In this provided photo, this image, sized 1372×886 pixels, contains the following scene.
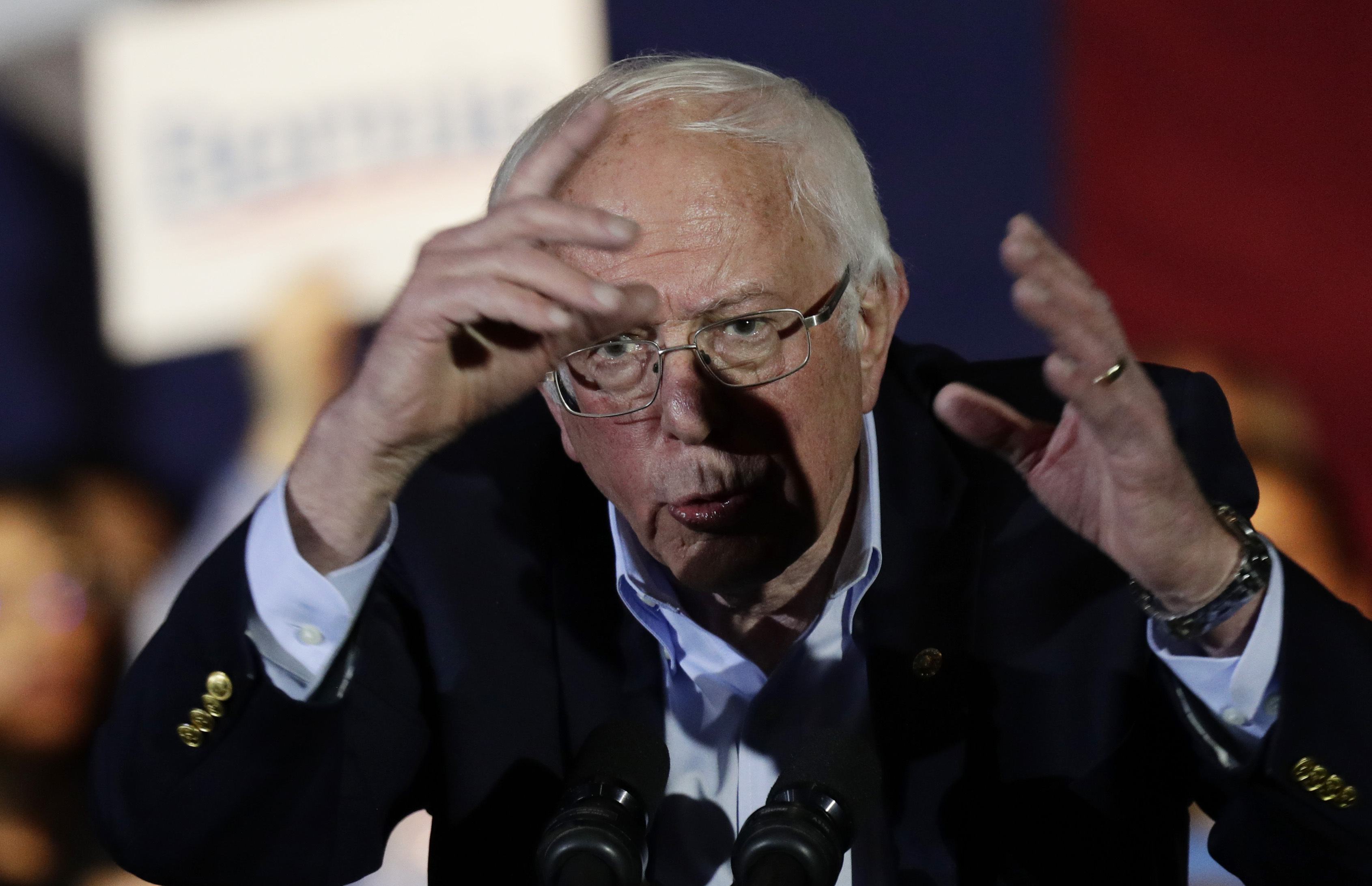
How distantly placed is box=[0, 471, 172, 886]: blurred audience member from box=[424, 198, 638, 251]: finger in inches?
71.0

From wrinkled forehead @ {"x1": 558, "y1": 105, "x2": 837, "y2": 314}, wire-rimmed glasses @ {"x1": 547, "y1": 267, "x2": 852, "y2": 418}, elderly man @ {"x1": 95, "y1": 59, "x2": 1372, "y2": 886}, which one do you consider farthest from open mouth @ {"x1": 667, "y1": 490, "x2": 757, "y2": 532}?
wrinkled forehead @ {"x1": 558, "y1": 105, "x2": 837, "y2": 314}

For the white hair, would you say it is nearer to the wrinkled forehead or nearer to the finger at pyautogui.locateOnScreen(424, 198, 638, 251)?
the wrinkled forehead

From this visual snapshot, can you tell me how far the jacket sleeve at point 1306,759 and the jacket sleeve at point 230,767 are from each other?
1005 mm

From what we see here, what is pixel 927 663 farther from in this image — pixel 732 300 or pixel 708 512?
pixel 732 300

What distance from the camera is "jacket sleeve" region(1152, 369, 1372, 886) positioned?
4.02 ft

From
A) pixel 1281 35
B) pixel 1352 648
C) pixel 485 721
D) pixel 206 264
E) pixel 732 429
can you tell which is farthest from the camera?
pixel 206 264

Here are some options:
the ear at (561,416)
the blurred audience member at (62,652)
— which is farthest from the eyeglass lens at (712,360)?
the blurred audience member at (62,652)

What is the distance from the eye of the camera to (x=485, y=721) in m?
1.68

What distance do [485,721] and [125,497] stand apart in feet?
4.52

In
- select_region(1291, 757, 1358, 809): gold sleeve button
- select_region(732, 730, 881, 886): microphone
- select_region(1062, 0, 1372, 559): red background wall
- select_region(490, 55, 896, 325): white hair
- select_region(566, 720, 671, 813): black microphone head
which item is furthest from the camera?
select_region(1062, 0, 1372, 559): red background wall

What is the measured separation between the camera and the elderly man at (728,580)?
1.23 m

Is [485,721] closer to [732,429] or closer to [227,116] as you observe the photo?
[732,429]

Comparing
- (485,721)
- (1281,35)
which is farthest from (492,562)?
(1281,35)

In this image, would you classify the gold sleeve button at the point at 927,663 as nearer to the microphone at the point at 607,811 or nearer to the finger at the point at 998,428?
the finger at the point at 998,428
